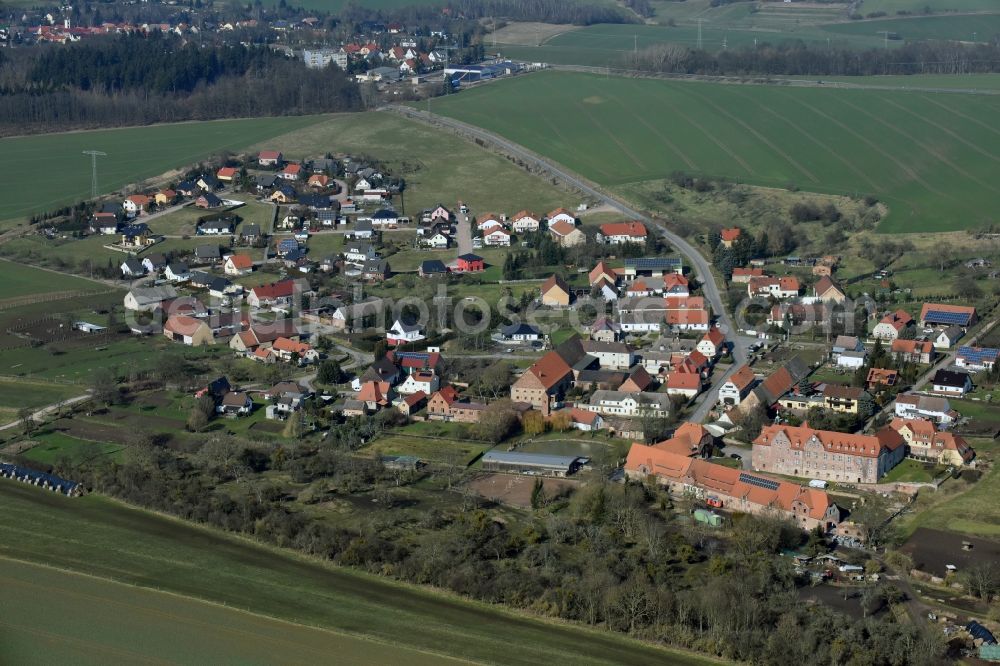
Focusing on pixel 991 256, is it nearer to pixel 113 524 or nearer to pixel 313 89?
pixel 113 524

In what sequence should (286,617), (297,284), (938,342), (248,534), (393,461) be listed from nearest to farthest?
1. (286,617)
2. (248,534)
3. (393,461)
4. (938,342)
5. (297,284)

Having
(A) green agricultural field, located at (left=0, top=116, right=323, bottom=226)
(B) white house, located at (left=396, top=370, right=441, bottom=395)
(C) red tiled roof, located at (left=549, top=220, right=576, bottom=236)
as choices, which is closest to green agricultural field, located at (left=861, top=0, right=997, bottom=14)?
(A) green agricultural field, located at (left=0, top=116, right=323, bottom=226)

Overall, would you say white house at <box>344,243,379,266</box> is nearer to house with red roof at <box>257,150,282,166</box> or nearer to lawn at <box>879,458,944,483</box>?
house with red roof at <box>257,150,282,166</box>

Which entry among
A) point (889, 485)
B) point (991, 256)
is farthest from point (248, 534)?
point (991, 256)

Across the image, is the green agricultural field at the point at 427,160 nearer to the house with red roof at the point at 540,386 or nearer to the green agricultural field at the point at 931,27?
the house with red roof at the point at 540,386

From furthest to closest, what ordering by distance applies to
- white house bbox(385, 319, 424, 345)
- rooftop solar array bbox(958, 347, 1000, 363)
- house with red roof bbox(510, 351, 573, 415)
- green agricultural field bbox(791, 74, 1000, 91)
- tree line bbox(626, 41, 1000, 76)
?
tree line bbox(626, 41, 1000, 76), green agricultural field bbox(791, 74, 1000, 91), white house bbox(385, 319, 424, 345), rooftop solar array bbox(958, 347, 1000, 363), house with red roof bbox(510, 351, 573, 415)

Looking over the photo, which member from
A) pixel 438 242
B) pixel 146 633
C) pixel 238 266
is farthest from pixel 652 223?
pixel 146 633
